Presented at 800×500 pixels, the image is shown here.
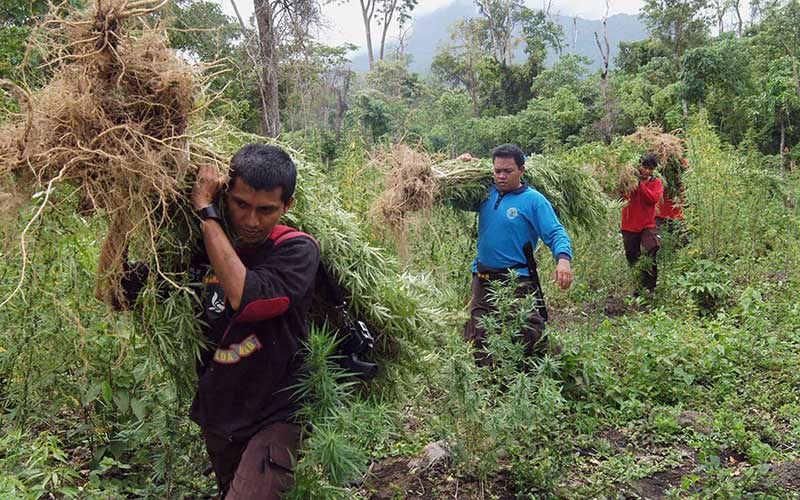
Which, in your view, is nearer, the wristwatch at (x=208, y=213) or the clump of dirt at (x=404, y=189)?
Answer: the wristwatch at (x=208, y=213)

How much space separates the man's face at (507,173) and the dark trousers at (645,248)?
3.27 metres

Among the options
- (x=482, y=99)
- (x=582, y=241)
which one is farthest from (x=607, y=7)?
(x=582, y=241)

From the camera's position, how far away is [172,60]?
2.06 meters

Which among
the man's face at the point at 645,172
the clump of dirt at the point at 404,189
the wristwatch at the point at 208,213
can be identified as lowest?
the man's face at the point at 645,172

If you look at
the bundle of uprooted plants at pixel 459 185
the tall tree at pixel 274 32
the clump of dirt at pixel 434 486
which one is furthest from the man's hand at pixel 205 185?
the tall tree at pixel 274 32

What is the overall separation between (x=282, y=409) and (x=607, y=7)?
29.7m

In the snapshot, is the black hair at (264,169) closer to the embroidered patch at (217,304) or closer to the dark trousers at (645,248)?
the embroidered patch at (217,304)

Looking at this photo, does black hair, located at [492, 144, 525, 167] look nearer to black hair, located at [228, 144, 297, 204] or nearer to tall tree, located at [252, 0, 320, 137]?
black hair, located at [228, 144, 297, 204]

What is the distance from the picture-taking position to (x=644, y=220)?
7191mm

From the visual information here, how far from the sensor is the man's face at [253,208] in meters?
2.16

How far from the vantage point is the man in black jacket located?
2.13m

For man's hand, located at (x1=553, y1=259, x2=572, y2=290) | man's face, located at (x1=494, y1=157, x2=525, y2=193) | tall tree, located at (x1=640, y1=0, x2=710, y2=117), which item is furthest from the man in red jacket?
tall tree, located at (x1=640, y1=0, x2=710, y2=117)

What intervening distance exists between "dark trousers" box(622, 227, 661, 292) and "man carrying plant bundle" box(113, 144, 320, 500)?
18.7ft

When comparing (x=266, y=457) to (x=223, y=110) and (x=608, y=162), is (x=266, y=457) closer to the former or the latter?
(x=223, y=110)
